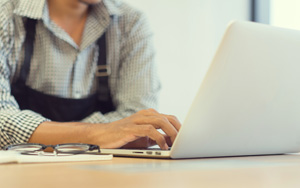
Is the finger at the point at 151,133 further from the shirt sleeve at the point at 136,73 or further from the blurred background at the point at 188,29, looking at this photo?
the blurred background at the point at 188,29

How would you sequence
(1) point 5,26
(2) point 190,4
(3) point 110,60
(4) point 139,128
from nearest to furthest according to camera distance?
(4) point 139,128 → (1) point 5,26 → (3) point 110,60 → (2) point 190,4

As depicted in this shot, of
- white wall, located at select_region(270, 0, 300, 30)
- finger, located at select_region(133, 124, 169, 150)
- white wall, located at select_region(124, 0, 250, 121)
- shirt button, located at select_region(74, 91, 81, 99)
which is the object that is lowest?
finger, located at select_region(133, 124, 169, 150)

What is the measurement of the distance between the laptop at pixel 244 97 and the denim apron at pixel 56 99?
2.69 feet

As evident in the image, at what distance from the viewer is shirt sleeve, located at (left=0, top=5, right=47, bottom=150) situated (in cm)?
106

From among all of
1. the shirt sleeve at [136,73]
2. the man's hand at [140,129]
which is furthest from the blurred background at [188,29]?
the man's hand at [140,129]

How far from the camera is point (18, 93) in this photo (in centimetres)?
151

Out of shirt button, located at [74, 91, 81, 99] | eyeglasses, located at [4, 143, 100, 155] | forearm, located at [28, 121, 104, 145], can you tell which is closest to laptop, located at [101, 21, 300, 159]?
eyeglasses, located at [4, 143, 100, 155]

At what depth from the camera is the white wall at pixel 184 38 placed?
2.59 m

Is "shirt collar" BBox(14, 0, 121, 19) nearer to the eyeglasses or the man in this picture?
the man

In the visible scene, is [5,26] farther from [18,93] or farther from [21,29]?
[18,93]

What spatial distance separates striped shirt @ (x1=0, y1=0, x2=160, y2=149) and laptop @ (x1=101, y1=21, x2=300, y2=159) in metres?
0.76

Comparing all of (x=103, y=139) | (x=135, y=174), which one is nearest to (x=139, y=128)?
(x=103, y=139)

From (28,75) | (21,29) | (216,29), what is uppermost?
(216,29)

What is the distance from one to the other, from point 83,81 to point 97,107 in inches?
4.3
